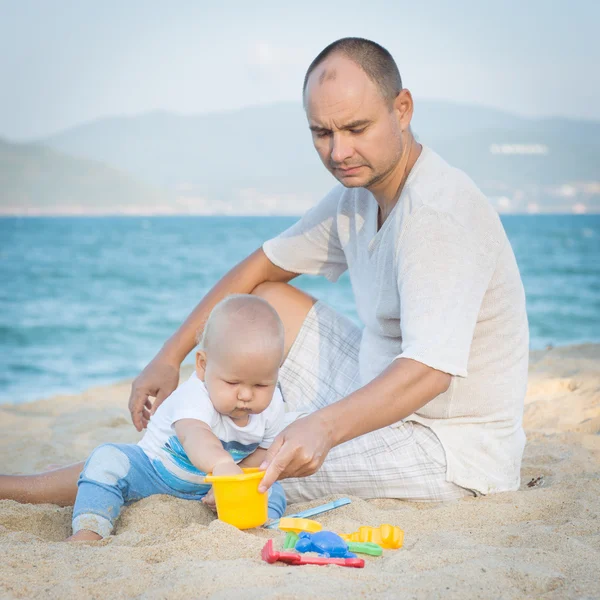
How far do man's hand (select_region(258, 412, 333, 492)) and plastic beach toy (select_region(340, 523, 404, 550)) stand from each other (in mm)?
247

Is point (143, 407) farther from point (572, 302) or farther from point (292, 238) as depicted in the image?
point (572, 302)

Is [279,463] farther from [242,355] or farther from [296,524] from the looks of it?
[242,355]

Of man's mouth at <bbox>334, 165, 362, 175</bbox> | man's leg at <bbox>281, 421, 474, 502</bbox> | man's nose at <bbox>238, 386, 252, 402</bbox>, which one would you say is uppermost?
man's mouth at <bbox>334, 165, 362, 175</bbox>

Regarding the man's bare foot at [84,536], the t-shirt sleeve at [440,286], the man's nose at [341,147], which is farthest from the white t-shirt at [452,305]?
the man's bare foot at [84,536]

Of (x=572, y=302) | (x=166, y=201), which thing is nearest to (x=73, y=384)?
(x=572, y=302)

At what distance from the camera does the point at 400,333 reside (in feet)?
8.97

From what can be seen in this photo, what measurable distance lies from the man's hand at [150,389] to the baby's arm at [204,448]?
62cm

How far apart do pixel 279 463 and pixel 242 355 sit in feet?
1.44

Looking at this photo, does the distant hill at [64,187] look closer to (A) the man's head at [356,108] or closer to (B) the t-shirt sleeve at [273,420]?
(B) the t-shirt sleeve at [273,420]

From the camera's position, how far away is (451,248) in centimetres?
238

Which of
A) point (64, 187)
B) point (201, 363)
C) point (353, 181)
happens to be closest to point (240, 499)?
point (201, 363)

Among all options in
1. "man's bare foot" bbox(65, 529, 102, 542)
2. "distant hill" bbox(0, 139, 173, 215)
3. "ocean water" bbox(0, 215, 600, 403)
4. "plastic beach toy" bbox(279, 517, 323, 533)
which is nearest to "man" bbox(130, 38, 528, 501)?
"plastic beach toy" bbox(279, 517, 323, 533)

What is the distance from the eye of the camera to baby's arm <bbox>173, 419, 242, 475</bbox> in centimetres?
224

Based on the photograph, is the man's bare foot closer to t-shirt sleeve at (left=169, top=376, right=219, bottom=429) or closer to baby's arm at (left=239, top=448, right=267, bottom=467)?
t-shirt sleeve at (left=169, top=376, right=219, bottom=429)
